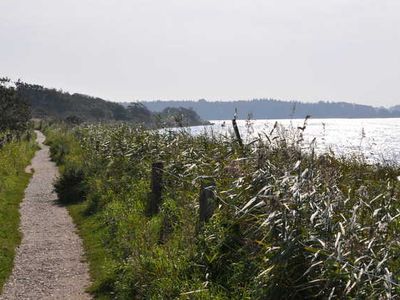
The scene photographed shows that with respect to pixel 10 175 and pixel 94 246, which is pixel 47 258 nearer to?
pixel 94 246

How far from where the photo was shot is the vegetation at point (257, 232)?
187 inches

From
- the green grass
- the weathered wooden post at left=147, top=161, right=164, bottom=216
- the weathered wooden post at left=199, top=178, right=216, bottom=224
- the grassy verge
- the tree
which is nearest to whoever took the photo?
the weathered wooden post at left=199, top=178, right=216, bottom=224

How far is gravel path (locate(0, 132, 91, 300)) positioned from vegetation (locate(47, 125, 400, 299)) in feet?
1.32

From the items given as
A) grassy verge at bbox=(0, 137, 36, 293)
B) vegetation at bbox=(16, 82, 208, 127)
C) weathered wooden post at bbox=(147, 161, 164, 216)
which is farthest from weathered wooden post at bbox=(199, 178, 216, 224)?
vegetation at bbox=(16, 82, 208, 127)

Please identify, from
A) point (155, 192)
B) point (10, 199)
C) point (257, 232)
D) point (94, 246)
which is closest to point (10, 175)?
point (10, 199)

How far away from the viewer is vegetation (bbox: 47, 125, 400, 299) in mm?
4762

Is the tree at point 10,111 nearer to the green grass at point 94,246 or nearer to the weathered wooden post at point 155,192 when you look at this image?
the green grass at point 94,246

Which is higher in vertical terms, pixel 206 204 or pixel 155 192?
pixel 206 204

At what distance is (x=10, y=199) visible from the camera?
17734mm

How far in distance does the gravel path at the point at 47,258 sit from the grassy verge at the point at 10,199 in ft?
0.61

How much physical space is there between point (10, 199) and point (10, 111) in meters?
20.5

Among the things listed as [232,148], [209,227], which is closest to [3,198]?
[232,148]

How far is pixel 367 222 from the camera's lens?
5391 millimetres

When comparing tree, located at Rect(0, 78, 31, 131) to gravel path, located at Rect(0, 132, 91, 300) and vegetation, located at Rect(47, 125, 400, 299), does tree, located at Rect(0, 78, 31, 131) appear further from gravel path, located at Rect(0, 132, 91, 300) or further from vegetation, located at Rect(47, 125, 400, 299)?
vegetation, located at Rect(47, 125, 400, 299)
